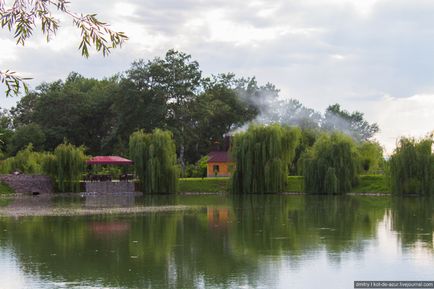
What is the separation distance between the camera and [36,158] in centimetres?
5384

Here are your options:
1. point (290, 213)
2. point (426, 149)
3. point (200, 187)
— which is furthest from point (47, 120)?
point (290, 213)

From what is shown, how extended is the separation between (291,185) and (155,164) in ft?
31.3

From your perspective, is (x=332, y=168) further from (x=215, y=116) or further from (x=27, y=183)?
(x=215, y=116)

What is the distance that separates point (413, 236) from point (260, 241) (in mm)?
4868

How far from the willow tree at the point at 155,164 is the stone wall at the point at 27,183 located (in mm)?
6727

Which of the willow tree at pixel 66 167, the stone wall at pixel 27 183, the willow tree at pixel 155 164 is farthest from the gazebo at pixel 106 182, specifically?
the stone wall at pixel 27 183

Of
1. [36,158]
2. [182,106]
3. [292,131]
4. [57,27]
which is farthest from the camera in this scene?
[182,106]

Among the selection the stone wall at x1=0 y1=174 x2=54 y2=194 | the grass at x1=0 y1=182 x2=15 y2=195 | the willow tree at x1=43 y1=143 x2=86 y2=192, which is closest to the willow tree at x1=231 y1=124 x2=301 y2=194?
the willow tree at x1=43 y1=143 x2=86 y2=192

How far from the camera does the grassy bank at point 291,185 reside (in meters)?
45.2

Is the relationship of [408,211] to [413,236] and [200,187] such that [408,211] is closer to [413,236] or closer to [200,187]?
[413,236]

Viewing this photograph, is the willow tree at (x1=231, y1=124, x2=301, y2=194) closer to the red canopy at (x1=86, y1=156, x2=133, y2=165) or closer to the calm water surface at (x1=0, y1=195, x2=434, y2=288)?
the red canopy at (x1=86, y1=156, x2=133, y2=165)

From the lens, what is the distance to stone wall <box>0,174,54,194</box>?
48.6 metres

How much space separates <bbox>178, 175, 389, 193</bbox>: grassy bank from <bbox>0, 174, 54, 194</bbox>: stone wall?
32.1 ft

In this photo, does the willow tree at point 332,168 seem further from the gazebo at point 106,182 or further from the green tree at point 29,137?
the green tree at point 29,137
